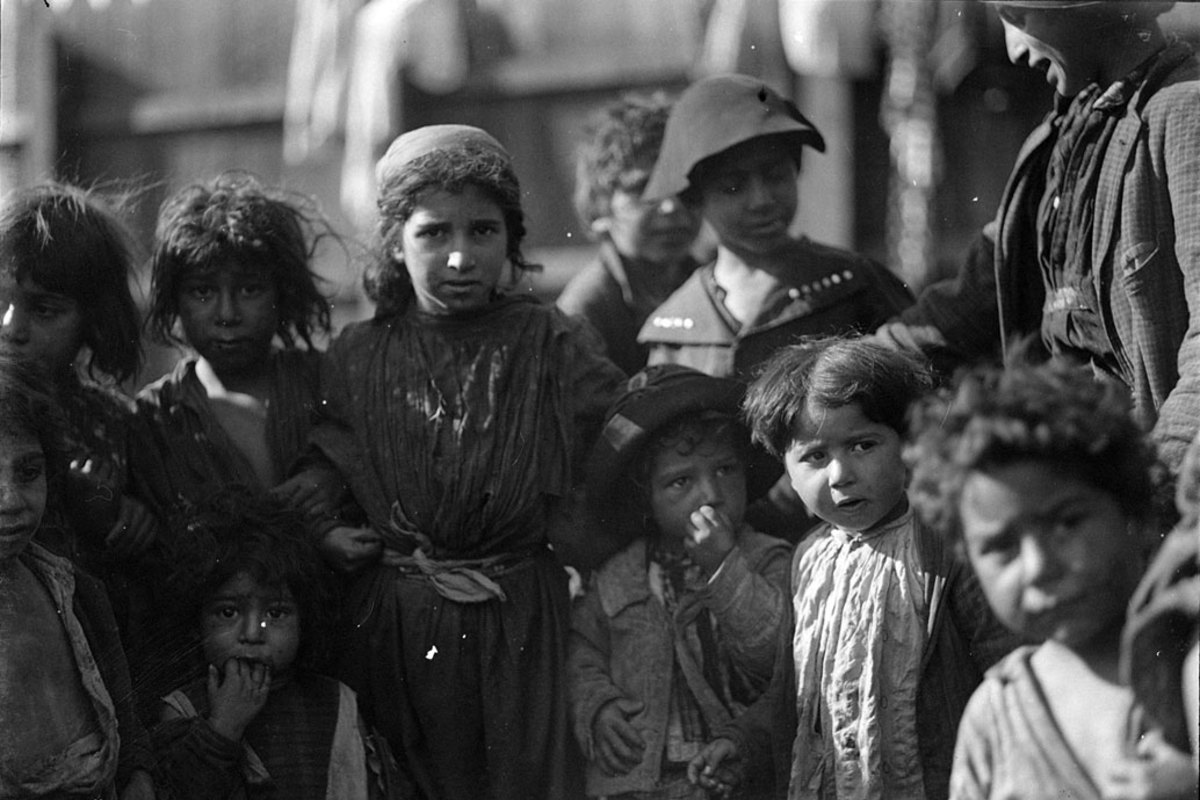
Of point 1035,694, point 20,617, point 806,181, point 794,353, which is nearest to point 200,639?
point 20,617

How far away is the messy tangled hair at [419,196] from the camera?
152 inches

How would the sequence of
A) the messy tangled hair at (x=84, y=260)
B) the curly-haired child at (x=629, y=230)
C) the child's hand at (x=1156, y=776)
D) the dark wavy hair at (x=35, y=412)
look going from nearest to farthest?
the child's hand at (x=1156, y=776) < the dark wavy hair at (x=35, y=412) < the messy tangled hair at (x=84, y=260) < the curly-haired child at (x=629, y=230)

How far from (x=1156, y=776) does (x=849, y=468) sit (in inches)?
43.2

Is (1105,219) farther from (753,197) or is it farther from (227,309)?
(227,309)

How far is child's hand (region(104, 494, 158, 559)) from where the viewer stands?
12.4 ft

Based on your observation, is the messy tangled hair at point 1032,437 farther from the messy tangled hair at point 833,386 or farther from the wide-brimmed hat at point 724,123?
the wide-brimmed hat at point 724,123

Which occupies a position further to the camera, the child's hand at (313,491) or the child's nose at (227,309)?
the child's nose at (227,309)

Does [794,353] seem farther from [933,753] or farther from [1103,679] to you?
[1103,679]

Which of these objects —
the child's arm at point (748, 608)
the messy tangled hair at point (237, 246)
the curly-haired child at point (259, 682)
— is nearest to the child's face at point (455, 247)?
the messy tangled hair at point (237, 246)

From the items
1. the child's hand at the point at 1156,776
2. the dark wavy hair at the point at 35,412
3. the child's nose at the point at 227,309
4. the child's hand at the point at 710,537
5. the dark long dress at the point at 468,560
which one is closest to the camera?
the child's hand at the point at 1156,776

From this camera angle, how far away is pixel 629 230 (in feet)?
16.7

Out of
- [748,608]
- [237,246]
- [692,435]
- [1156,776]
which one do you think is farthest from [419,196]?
[1156,776]

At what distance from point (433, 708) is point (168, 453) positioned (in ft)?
2.58

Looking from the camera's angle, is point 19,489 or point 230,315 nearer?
point 19,489
